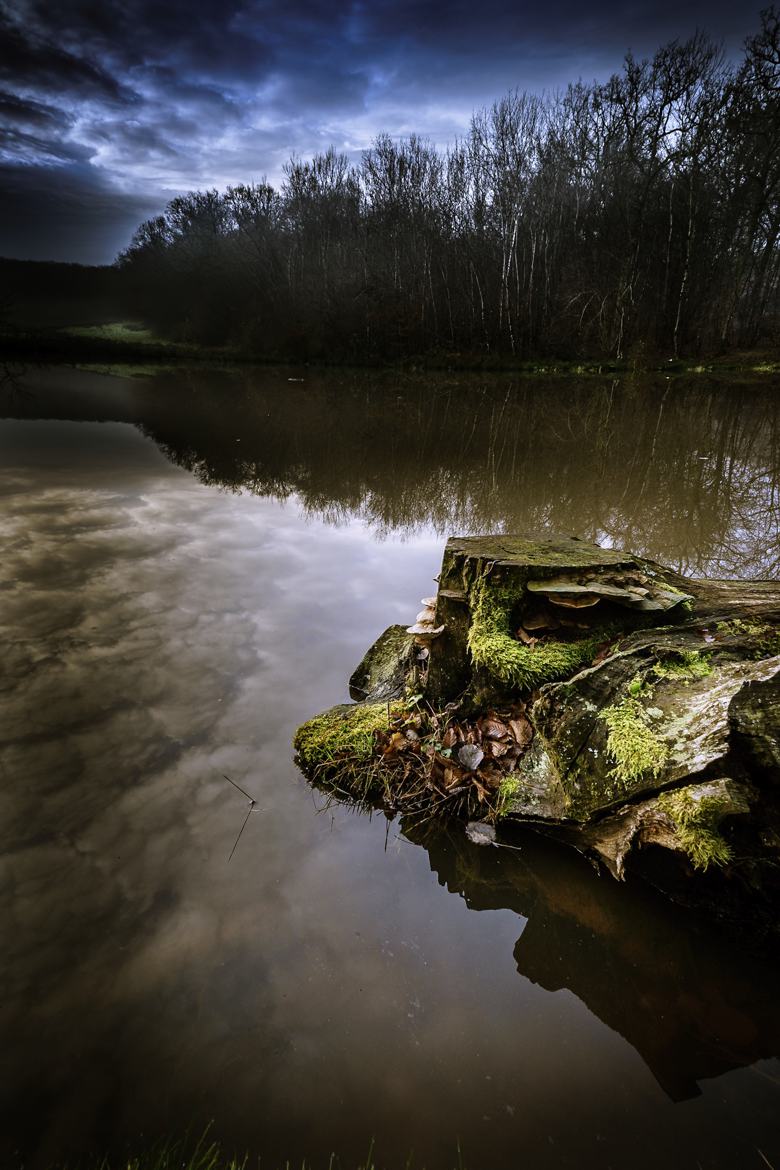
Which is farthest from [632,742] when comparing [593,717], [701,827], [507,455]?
[507,455]

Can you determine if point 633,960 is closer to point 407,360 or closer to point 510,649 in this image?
point 510,649

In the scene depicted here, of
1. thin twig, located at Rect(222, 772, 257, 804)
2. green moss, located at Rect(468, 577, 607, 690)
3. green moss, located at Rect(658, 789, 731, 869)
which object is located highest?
green moss, located at Rect(468, 577, 607, 690)

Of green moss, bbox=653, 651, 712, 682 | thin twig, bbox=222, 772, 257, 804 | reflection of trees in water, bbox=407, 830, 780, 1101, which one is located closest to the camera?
reflection of trees in water, bbox=407, 830, 780, 1101

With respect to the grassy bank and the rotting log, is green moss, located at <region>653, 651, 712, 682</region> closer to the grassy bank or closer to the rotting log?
the rotting log

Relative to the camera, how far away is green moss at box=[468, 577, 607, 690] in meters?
3.10

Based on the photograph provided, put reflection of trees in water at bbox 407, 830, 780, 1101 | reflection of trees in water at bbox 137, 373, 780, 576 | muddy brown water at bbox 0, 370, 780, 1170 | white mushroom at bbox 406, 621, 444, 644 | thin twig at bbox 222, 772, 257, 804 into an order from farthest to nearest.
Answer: reflection of trees in water at bbox 137, 373, 780, 576 < white mushroom at bbox 406, 621, 444, 644 < thin twig at bbox 222, 772, 257, 804 < reflection of trees in water at bbox 407, 830, 780, 1101 < muddy brown water at bbox 0, 370, 780, 1170

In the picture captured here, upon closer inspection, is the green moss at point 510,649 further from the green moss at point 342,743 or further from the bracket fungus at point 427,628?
the green moss at point 342,743

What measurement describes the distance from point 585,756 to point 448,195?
42542mm

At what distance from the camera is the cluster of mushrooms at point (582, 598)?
2.99 metres

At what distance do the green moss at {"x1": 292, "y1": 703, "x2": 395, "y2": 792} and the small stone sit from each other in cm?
47

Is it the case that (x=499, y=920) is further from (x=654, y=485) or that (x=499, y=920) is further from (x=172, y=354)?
(x=172, y=354)

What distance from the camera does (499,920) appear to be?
2.30m

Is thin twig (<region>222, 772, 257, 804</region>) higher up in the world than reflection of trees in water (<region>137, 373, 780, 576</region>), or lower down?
Result: lower down

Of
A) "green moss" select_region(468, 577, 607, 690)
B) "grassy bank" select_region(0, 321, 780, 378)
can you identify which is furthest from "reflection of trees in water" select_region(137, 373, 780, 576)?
"grassy bank" select_region(0, 321, 780, 378)
